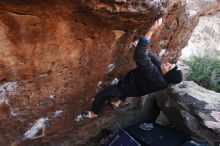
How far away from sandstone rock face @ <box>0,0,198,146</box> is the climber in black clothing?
0.12 meters

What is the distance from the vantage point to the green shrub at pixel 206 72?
6.21 m

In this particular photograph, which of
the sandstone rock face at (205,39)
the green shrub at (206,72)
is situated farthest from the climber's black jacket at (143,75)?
the sandstone rock face at (205,39)

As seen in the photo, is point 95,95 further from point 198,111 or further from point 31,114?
point 198,111

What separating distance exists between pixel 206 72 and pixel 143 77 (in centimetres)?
325

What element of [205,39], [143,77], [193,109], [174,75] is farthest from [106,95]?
[205,39]

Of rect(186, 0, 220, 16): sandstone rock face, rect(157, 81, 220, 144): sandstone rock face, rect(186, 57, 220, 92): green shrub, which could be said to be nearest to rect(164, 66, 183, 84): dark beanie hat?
rect(157, 81, 220, 144): sandstone rock face

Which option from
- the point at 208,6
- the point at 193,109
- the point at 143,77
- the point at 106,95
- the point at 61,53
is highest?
the point at 208,6

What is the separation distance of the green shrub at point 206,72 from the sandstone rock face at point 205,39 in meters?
0.45

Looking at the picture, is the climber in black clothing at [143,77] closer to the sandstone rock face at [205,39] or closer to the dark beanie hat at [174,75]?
the dark beanie hat at [174,75]

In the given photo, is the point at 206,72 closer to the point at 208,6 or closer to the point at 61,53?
the point at 208,6

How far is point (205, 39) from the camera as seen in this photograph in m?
7.79

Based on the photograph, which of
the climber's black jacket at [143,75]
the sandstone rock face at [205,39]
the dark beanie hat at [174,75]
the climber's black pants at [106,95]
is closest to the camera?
the climber's black jacket at [143,75]

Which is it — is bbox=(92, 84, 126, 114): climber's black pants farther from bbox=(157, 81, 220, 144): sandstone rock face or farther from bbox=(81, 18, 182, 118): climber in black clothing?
bbox=(157, 81, 220, 144): sandstone rock face

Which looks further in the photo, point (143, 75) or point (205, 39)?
point (205, 39)
